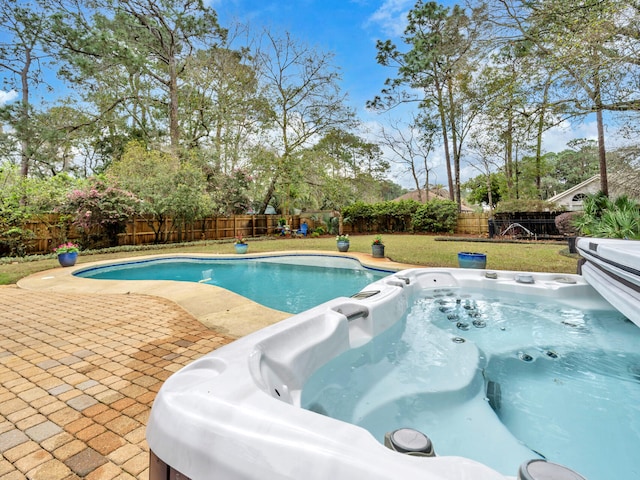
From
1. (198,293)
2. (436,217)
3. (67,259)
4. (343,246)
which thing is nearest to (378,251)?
(343,246)

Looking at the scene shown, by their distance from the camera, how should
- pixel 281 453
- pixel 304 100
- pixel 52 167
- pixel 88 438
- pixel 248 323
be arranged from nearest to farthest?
pixel 281 453, pixel 88 438, pixel 248 323, pixel 52 167, pixel 304 100

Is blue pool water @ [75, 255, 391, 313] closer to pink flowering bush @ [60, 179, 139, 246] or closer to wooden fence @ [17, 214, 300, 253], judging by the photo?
wooden fence @ [17, 214, 300, 253]

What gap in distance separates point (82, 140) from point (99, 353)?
19614 mm

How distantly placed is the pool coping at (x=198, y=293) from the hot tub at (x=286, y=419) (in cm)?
122

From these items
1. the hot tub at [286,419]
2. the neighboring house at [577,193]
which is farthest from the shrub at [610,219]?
the neighboring house at [577,193]

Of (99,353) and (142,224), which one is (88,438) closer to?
(99,353)

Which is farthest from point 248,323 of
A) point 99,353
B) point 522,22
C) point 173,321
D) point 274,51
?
point 274,51

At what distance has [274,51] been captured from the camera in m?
15.5

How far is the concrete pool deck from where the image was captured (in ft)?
4.69

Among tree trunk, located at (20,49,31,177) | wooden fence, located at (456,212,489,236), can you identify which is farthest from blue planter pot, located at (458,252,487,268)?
tree trunk, located at (20,49,31,177)

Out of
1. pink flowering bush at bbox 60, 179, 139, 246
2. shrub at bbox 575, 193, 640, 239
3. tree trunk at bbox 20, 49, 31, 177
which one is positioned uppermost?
tree trunk at bbox 20, 49, 31, 177

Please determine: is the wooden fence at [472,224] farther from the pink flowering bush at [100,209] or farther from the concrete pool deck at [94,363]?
the pink flowering bush at [100,209]

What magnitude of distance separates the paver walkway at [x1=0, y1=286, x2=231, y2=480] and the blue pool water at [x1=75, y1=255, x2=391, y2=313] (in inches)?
81.5

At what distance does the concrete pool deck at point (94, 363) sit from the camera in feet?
4.69
